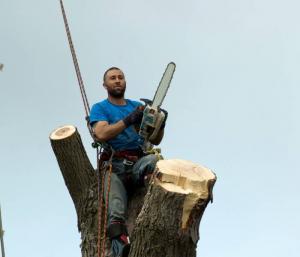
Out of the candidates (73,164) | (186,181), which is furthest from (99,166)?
(186,181)

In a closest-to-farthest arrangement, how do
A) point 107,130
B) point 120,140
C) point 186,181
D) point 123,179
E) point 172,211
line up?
1. point 172,211
2. point 186,181
3. point 107,130
4. point 123,179
5. point 120,140

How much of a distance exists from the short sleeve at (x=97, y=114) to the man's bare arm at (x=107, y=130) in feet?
0.27

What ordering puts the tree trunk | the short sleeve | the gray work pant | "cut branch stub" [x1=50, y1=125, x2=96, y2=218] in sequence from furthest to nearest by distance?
1. "cut branch stub" [x1=50, y1=125, x2=96, y2=218]
2. the short sleeve
3. the gray work pant
4. the tree trunk

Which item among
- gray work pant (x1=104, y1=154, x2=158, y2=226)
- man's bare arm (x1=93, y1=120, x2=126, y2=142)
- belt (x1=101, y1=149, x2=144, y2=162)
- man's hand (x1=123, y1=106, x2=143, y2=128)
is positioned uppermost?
man's hand (x1=123, y1=106, x2=143, y2=128)

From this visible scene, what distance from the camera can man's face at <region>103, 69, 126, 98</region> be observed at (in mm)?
5168

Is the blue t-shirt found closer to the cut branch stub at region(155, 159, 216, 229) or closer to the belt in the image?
the belt

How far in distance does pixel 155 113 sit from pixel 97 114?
52 cm

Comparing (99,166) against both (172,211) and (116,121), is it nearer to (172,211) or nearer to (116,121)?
(116,121)

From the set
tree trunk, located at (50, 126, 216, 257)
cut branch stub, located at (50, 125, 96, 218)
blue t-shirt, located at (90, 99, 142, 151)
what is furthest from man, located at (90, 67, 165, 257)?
tree trunk, located at (50, 126, 216, 257)

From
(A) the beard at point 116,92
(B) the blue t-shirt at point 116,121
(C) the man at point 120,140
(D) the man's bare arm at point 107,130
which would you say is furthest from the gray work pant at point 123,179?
(A) the beard at point 116,92

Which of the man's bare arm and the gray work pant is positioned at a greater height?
the man's bare arm

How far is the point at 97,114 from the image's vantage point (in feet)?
16.0

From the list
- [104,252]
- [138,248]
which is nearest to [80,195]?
[104,252]

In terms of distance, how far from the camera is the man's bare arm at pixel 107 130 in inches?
184
